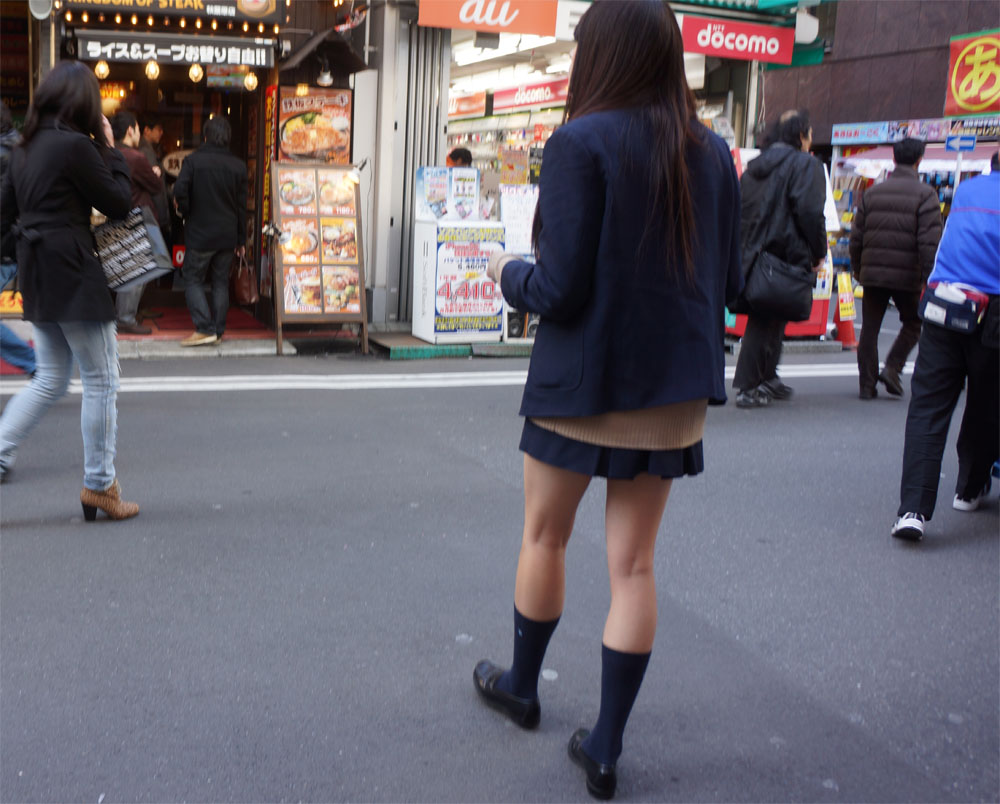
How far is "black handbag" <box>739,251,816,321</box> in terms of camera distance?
7.85 m

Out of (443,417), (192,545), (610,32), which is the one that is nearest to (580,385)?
(610,32)

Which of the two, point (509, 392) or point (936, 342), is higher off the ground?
point (936, 342)

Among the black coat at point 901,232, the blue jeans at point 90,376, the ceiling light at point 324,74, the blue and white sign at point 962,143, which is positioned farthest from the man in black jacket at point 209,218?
the blue and white sign at point 962,143

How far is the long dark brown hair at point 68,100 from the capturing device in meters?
4.62

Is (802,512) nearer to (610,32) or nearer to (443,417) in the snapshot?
(443,417)

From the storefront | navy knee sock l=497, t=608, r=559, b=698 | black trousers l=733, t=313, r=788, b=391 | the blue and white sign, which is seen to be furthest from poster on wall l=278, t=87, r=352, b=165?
the storefront

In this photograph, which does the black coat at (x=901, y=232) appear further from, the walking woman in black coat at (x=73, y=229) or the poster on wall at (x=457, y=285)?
the walking woman in black coat at (x=73, y=229)

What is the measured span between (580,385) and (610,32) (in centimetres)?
81

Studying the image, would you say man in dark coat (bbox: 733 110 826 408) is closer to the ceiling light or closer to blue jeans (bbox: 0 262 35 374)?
the ceiling light

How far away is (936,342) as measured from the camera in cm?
502

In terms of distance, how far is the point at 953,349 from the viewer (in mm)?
4984

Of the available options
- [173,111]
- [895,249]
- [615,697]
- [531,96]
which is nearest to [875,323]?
[895,249]

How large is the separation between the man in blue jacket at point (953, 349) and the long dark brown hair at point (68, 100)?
3693mm

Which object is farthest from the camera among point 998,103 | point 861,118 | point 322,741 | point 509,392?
point 861,118
